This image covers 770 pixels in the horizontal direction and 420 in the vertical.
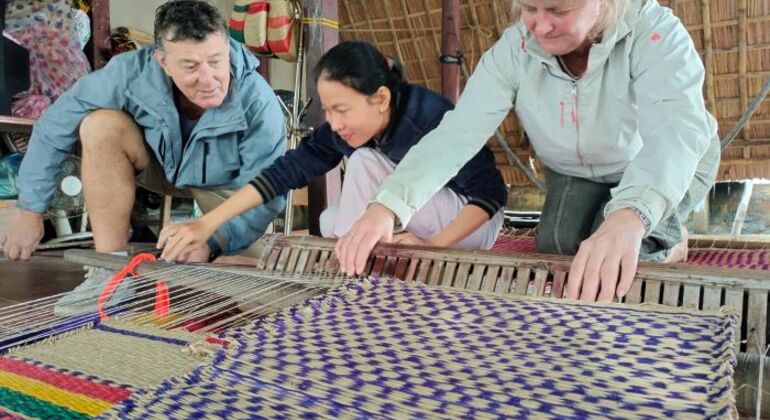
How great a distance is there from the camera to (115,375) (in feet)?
2.25

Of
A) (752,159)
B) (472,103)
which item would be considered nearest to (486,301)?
(472,103)

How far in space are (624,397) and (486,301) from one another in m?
0.34

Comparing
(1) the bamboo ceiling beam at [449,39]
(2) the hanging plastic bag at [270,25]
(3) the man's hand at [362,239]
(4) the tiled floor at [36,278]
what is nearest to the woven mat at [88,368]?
(3) the man's hand at [362,239]

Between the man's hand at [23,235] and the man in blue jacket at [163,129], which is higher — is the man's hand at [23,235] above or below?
below

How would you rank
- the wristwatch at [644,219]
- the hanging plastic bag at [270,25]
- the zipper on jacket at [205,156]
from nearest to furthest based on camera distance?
1. the wristwatch at [644,219]
2. the zipper on jacket at [205,156]
3. the hanging plastic bag at [270,25]

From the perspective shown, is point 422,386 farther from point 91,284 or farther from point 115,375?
point 91,284

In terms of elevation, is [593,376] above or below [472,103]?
below

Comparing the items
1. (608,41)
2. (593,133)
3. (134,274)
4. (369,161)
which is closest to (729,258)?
(593,133)

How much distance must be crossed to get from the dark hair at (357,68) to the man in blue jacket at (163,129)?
15.7 inches

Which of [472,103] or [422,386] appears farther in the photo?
[472,103]

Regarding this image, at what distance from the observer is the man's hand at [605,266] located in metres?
0.83

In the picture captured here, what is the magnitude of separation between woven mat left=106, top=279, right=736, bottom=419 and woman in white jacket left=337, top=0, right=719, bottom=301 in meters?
0.16

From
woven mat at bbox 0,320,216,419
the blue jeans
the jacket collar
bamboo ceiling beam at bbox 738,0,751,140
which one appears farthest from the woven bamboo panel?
bamboo ceiling beam at bbox 738,0,751,140

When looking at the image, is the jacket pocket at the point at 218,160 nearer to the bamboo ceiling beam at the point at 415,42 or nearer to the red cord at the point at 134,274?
the red cord at the point at 134,274
